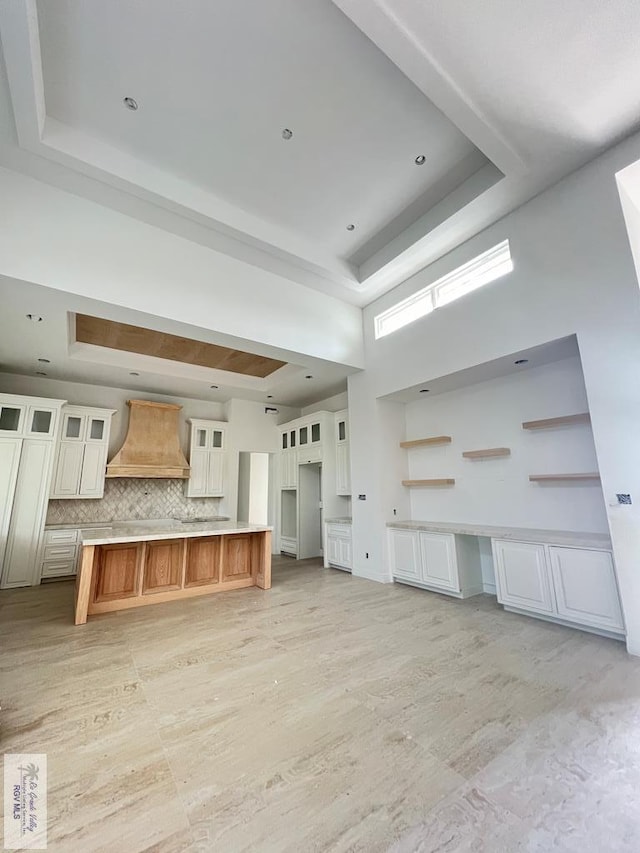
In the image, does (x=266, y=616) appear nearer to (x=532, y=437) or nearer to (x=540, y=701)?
(x=540, y=701)

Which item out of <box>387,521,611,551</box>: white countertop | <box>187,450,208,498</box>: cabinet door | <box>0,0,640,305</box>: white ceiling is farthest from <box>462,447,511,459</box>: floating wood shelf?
<box>187,450,208,498</box>: cabinet door

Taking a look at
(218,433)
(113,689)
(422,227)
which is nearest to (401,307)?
(422,227)

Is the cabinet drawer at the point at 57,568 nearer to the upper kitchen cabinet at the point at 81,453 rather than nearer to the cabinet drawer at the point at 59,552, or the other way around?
the cabinet drawer at the point at 59,552

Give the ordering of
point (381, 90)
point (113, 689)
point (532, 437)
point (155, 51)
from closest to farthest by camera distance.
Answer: point (113, 689) < point (155, 51) < point (381, 90) < point (532, 437)

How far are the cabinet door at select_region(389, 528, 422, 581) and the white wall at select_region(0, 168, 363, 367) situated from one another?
281cm

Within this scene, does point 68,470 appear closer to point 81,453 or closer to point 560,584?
point 81,453

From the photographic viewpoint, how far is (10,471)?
511 cm

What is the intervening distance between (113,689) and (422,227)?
17.5ft

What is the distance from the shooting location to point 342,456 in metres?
6.55

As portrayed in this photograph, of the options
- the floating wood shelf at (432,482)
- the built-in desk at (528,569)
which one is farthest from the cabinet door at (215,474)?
the built-in desk at (528,569)

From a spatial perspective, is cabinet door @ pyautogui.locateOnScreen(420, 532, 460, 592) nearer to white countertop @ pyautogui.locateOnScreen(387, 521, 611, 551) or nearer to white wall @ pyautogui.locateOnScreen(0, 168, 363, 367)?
white countertop @ pyautogui.locateOnScreen(387, 521, 611, 551)

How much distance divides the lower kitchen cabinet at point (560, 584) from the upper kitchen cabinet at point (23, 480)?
642cm

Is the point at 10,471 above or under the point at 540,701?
above

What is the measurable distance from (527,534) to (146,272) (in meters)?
5.11
